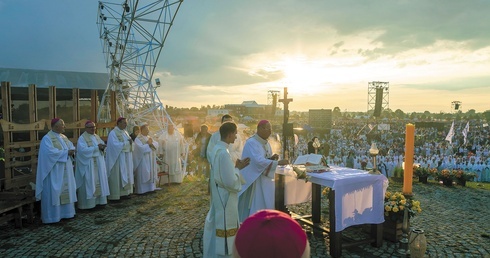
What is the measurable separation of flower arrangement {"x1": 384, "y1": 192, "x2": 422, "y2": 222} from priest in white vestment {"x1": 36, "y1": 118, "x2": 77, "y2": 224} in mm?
6684

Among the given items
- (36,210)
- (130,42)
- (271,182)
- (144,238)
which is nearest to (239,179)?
(271,182)

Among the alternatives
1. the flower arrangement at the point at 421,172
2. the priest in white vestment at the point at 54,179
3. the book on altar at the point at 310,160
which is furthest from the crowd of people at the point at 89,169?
the flower arrangement at the point at 421,172

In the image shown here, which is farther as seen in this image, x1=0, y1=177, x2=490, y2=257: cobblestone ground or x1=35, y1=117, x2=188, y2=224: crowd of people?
x1=35, y1=117, x2=188, y2=224: crowd of people

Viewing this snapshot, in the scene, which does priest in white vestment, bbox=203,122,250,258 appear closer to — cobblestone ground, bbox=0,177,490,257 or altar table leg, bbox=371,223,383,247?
cobblestone ground, bbox=0,177,490,257

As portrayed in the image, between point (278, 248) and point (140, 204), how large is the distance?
26.9 ft

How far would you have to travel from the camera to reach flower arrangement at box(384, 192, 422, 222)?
591 centimetres

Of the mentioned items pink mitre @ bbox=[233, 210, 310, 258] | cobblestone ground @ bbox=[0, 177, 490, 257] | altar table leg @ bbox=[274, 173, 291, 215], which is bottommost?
cobblestone ground @ bbox=[0, 177, 490, 257]

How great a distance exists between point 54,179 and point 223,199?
4.82 m

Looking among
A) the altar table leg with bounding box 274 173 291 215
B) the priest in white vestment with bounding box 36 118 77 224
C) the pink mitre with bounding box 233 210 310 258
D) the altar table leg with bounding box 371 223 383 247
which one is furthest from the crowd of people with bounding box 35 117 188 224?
the pink mitre with bounding box 233 210 310 258

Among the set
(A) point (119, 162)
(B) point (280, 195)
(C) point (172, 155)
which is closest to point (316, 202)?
(B) point (280, 195)

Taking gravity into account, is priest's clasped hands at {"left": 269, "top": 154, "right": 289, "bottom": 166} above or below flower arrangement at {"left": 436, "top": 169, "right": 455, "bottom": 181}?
above

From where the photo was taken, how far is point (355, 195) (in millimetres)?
5516

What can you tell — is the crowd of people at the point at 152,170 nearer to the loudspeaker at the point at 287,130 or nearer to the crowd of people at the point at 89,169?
the crowd of people at the point at 89,169

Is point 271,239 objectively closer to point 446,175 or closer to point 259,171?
point 259,171
